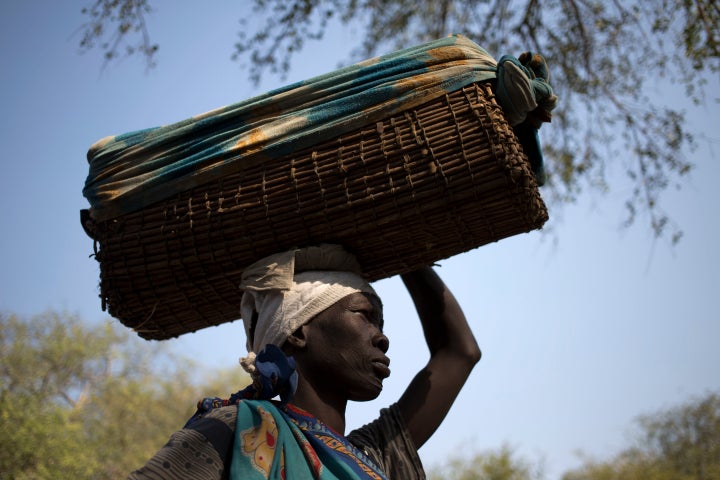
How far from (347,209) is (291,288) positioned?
14.1 inches

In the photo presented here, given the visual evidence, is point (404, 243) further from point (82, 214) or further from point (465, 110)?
point (82, 214)

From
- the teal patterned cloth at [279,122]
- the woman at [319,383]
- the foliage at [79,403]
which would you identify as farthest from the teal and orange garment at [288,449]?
the foliage at [79,403]

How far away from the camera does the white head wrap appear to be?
9.33 ft

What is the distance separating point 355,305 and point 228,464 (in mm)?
767

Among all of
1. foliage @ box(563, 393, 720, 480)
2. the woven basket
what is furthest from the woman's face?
foliage @ box(563, 393, 720, 480)

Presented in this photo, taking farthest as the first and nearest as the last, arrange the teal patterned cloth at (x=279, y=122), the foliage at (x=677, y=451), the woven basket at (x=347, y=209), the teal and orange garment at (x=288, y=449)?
the foliage at (x=677, y=451), the teal patterned cloth at (x=279, y=122), the woven basket at (x=347, y=209), the teal and orange garment at (x=288, y=449)

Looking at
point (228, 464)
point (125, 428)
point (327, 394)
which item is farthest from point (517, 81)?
point (125, 428)

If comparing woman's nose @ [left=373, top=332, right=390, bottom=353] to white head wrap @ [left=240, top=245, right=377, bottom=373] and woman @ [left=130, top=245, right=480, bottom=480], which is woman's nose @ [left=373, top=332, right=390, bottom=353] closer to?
woman @ [left=130, top=245, right=480, bottom=480]

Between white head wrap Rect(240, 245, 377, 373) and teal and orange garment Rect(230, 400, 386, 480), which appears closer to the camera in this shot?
teal and orange garment Rect(230, 400, 386, 480)

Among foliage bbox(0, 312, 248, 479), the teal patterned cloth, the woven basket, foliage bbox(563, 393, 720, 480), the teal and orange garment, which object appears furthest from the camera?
foliage bbox(563, 393, 720, 480)

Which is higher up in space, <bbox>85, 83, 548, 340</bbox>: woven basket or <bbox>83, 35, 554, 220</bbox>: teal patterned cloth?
<bbox>83, 35, 554, 220</bbox>: teal patterned cloth

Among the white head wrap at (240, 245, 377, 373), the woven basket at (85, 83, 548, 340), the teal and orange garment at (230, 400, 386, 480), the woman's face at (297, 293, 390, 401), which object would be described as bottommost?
the teal and orange garment at (230, 400, 386, 480)

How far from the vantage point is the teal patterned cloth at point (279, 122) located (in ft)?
9.18

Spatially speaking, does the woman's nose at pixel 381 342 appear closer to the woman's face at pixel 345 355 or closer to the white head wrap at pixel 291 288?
the woman's face at pixel 345 355
